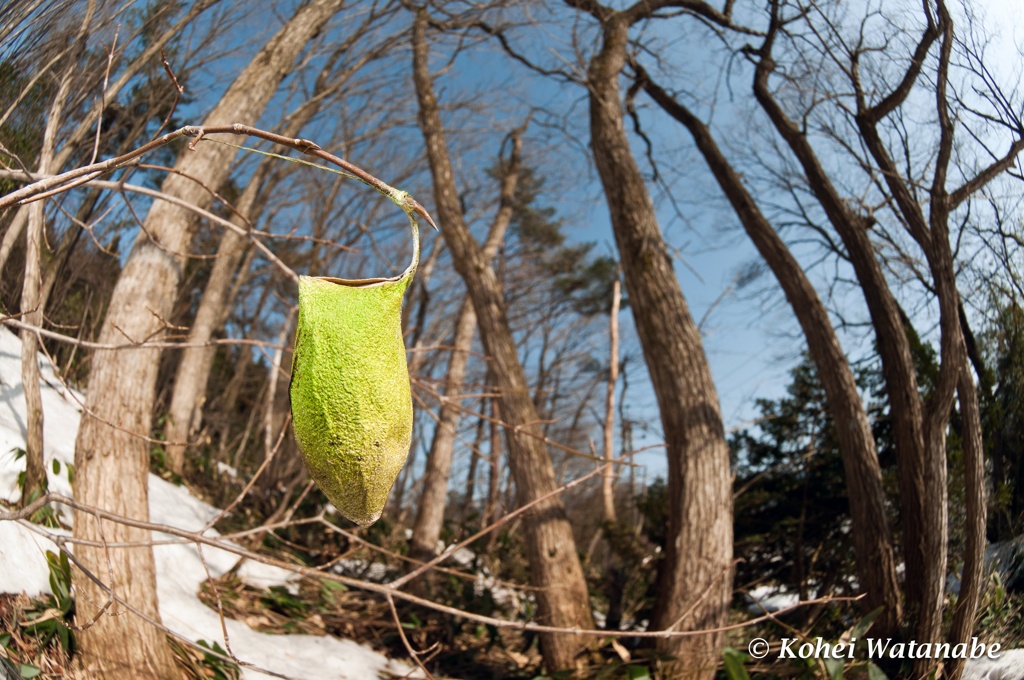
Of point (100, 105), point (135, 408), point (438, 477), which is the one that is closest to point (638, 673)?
point (135, 408)

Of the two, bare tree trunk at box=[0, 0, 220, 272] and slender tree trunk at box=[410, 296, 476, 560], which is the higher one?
bare tree trunk at box=[0, 0, 220, 272]

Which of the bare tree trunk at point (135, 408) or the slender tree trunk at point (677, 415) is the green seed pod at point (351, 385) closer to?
the bare tree trunk at point (135, 408)

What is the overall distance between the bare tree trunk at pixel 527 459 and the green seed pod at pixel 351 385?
1.96m

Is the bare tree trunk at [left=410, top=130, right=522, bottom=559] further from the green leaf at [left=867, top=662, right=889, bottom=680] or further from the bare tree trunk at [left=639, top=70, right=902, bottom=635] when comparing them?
the green leaf at [left=867, top=662, right=889, bottom=680]

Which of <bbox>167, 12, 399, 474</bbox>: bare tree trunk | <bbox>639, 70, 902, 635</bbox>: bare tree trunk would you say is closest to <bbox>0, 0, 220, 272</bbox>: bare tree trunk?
<bbox>639, 70, 902, 635</bbox>: bare tree trunk

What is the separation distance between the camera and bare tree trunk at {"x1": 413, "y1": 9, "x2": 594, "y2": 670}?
2.97 m

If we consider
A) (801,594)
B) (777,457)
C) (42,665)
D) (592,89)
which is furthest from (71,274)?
(592,89)

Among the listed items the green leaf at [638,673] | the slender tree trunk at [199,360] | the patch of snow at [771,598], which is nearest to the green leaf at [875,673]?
the patch of snow at [771,598]

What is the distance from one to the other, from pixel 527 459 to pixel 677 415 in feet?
2.50

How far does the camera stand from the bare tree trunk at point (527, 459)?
2.97 metres

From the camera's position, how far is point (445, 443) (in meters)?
5.74

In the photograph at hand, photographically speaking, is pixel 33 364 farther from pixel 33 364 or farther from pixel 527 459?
pixel 527 459

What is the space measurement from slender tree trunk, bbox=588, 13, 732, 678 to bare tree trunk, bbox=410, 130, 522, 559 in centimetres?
98

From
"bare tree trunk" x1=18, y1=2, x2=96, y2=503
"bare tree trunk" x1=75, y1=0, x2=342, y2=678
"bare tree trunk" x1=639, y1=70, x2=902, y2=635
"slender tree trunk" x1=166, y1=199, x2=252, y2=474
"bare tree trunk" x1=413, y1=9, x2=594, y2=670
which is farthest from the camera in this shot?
"slender tree trunk" x1=166, y1=199, x2=252, y2=474
